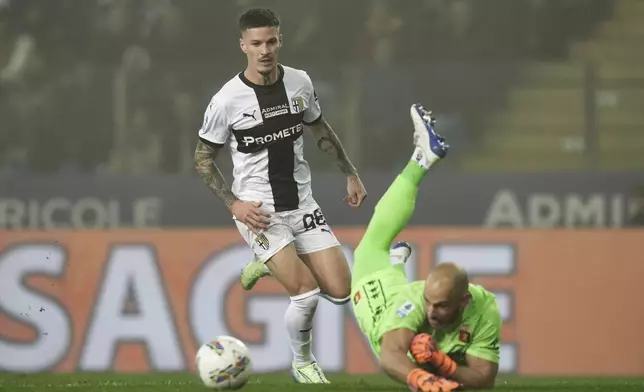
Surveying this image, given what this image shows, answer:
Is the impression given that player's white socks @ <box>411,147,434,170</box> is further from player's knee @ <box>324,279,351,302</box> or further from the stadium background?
the stadium background

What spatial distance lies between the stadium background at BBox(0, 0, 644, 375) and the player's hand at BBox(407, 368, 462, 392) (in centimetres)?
451

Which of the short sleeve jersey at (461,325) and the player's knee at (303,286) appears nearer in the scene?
the short sleeve jersey at (461,325)

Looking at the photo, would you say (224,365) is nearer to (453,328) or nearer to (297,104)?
(453,328)

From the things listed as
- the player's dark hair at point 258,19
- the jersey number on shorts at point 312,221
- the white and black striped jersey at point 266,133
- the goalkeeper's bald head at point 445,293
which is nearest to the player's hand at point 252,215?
the white and black striped jersey at point 266,133

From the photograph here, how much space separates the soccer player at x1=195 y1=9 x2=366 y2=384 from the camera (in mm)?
7609

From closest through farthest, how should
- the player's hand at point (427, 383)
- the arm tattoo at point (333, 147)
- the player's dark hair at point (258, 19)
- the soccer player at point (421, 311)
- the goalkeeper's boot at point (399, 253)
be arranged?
the player's hand at point (427, 383) → the soccer player at point (421, 311) → the player's dark hair at point (258, 19) → the goalkeeper's boot at point (399, 253) → the arm tattoo at point (333, 147)

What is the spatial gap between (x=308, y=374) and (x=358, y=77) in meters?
3.95

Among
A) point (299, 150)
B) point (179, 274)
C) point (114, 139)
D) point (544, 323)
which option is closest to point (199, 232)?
point (179, 274)

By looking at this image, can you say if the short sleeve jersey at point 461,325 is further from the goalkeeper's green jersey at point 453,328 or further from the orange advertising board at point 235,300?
the orange advertising board at point 235,300

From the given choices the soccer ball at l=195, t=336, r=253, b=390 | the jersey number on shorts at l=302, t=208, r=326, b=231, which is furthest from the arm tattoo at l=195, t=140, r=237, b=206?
the soccer ball at l=195, t=336, r=253, b=390

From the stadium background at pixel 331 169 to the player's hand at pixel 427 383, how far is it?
451cm

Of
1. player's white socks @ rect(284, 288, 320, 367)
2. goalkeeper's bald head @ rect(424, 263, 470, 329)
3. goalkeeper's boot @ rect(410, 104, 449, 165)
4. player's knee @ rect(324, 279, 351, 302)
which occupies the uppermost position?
goalkeeper's boot @ rect(410, 104, 449, 165)

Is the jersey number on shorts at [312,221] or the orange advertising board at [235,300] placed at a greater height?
the jersey number on shorts at [312,221]

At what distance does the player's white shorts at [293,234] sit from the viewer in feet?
25.2
